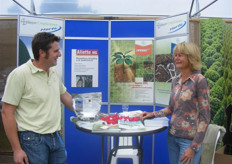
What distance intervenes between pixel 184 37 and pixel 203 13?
1.41 m

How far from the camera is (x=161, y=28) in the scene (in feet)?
10.8

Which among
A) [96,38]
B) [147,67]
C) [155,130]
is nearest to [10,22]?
[96,38]

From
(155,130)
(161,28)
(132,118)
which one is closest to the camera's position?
(155,130)

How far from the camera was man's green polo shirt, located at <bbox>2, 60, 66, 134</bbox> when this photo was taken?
1589 millimetres

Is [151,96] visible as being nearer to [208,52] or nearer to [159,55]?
[159,55]

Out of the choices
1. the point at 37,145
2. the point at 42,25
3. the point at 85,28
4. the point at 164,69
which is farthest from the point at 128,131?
the point at 42,25

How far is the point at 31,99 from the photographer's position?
1.64 m

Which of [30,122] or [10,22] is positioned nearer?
[30,122]

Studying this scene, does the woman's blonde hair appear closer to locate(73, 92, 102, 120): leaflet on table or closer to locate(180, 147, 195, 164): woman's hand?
locate(180, 147, 195, 164): woman's hand

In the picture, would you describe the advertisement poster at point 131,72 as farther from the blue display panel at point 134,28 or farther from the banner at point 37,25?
the banner at point 37,25

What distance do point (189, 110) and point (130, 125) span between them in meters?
0.49

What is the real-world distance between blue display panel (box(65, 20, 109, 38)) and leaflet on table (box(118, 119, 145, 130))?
172 centimetres

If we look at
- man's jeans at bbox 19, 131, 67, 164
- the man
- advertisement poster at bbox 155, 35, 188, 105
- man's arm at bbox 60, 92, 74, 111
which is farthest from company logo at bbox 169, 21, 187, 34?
man's jeans at bbox 19, 131, 67, 164

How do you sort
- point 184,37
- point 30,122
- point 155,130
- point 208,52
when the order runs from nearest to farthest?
point 30,122 < point 155,130 < point 184,37 < point 208,52
